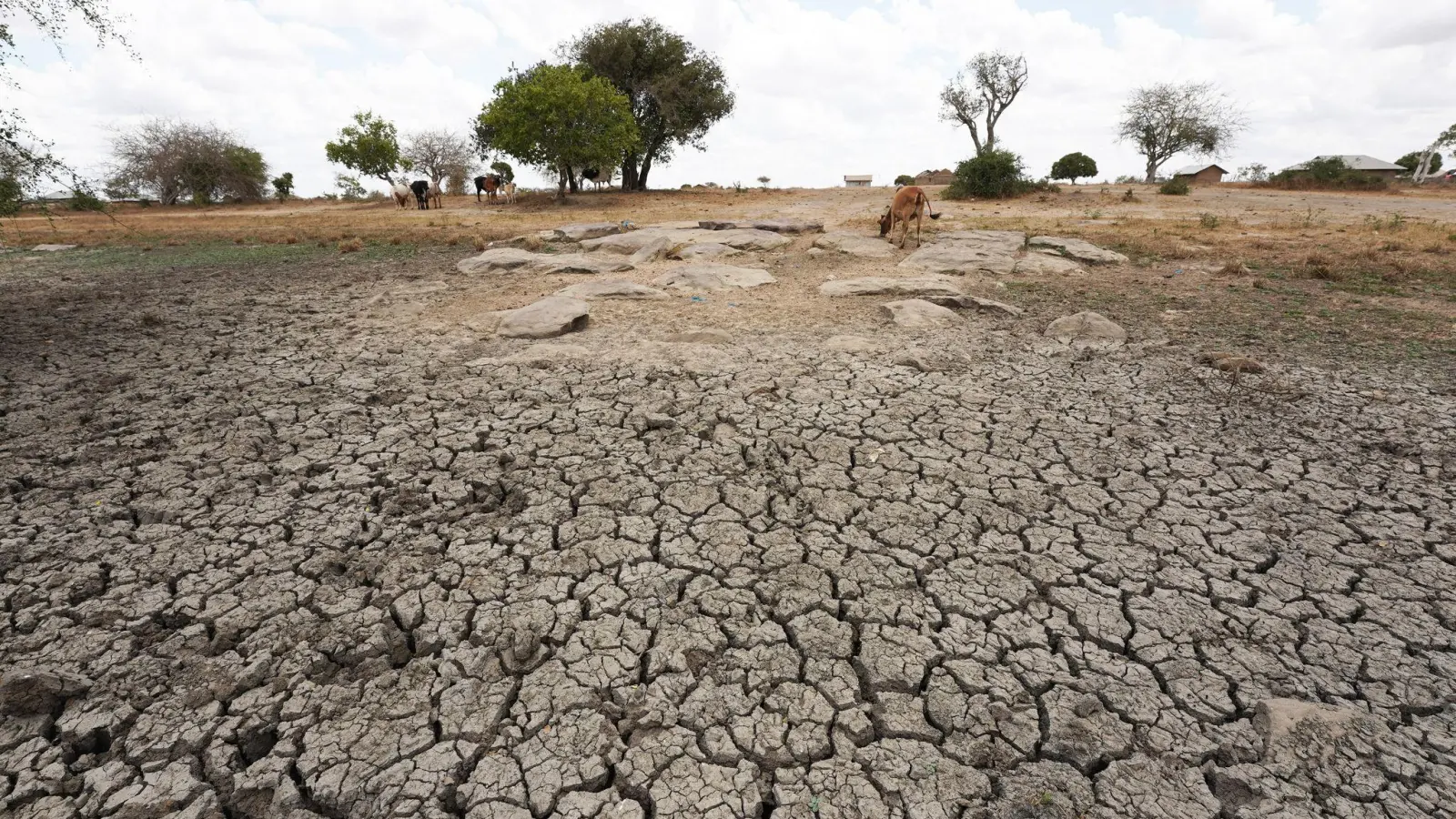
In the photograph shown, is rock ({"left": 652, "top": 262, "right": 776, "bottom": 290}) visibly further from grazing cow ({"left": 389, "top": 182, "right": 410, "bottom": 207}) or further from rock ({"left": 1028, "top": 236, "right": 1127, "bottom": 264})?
grazing cow ({"left": 389, "top": 182, "right": 410, "bottom": 207})

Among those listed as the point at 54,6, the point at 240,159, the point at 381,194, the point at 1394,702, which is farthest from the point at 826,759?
the point at 240,159

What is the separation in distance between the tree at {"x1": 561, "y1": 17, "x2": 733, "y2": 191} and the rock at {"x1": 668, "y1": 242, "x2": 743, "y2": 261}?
49.8 ft

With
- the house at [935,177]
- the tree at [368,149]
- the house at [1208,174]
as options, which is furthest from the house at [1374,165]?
the tree at [368,149]

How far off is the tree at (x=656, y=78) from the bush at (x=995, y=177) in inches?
414

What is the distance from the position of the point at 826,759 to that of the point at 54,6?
10.3 meters

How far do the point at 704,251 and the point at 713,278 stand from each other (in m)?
2.03

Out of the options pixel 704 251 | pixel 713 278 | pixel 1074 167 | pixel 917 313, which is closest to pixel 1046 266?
pixel 917 313

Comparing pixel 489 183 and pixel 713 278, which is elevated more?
pixel 489 183

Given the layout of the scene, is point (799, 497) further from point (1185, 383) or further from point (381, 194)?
point (381, 194)

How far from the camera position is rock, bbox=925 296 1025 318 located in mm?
6730

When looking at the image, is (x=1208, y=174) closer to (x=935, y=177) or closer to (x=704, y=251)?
(x=935, y=177)

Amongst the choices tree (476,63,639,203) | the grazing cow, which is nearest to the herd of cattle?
the grazing cow

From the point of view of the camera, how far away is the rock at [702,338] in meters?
5.87

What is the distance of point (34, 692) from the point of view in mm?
2254
